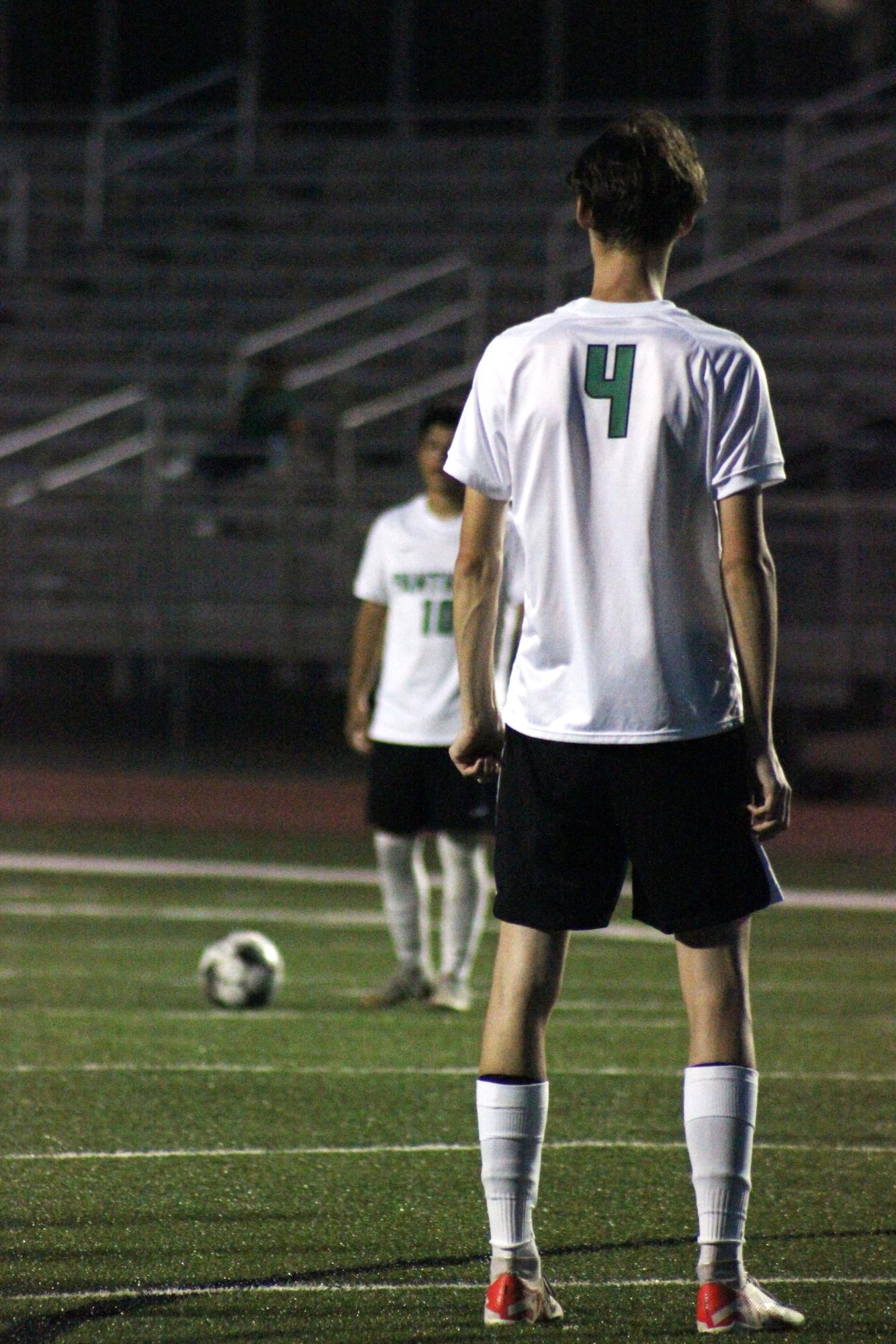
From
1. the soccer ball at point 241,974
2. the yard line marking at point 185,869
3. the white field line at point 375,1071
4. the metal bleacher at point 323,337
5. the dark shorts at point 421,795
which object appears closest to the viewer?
the white field line at point 375,1071

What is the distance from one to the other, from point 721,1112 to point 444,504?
453cm

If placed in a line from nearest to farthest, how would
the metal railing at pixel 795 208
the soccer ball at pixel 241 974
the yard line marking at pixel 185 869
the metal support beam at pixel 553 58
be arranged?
the soccer ball at pixel 241 974
the yard line marking at pixel 185 869
the metal railing at pixel 795 208
the metal support beam at pixel 553 58

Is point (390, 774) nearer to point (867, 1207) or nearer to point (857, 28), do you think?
Result: point (867, 1207)

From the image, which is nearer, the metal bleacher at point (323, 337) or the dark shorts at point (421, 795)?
the dark shorts at point (421, 795)

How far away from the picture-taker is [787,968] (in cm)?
940

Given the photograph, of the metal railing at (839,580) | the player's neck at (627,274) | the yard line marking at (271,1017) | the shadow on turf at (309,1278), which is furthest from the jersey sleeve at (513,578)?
the metal railing at (839,580)

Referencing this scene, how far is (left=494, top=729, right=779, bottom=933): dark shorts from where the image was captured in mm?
3832

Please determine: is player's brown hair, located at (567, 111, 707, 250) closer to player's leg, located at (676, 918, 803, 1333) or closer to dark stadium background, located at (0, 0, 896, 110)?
player's leg, located at (676, 918, 803, 1333)

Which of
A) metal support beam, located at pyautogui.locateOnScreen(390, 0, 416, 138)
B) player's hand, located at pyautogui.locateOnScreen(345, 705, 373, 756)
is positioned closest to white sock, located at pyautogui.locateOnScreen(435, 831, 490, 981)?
player's hand, located at pyautogui.locateOnScreen(345, 705, 373, 756)

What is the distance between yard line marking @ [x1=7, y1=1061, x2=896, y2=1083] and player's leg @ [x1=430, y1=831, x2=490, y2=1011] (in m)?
1.11

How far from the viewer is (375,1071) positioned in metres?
6.76

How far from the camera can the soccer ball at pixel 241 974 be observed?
26.3ft

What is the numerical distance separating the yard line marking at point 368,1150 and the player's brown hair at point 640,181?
8.68ft

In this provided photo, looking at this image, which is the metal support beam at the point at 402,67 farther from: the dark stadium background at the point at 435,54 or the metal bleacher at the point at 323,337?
the metal bleacher at the point at 323,337
